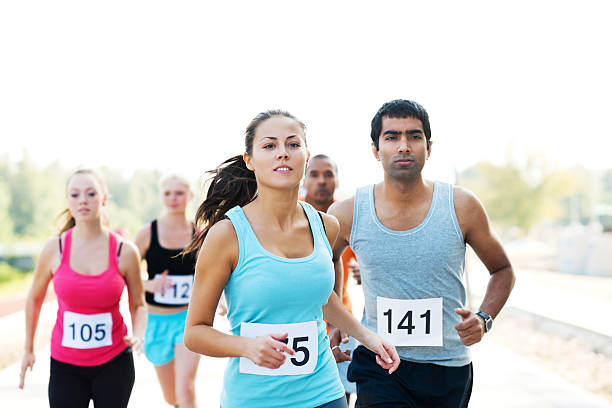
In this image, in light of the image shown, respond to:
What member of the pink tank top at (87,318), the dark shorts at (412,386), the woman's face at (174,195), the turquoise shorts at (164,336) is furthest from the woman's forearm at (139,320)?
the woman's face at (174,195)

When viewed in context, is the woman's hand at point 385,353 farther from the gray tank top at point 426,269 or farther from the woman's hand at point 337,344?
the woman's hand at point 337,344

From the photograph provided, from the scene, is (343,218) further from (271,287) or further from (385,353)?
(271,287)

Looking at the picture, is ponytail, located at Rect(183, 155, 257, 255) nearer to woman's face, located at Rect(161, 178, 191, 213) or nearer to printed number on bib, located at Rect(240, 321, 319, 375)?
printed number on bib, located at Rect(240, 321, 319, 375)

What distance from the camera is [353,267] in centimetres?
452

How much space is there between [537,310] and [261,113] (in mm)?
10791

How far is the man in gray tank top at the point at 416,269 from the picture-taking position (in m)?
3.06

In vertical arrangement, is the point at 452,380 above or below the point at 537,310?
above

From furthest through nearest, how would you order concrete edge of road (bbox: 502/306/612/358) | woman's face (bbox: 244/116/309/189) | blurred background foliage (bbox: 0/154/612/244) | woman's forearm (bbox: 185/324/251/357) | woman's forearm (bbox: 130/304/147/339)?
blurred background foliage (bbox: 0/154/612/244) → concrete edge of road (bbox: 502/306/612/358) → woman's forearm (bbox: 130/304/147/339) → woman's face (bbox: 244/116/309/189) → woman's forearm (bbox: 185/324/251/357)

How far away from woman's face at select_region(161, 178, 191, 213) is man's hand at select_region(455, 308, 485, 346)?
3142 millimetres

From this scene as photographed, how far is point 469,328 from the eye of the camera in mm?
2863

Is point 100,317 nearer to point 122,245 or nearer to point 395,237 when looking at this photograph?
point 122,245

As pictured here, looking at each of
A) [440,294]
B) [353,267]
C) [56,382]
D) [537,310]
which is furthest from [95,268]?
[537,310]

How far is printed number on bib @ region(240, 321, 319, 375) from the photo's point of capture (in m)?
2.18

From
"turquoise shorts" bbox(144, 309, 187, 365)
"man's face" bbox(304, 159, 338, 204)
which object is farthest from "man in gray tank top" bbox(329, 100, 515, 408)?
"turquoise shorts" bbox(144, 309, 187, 365)
